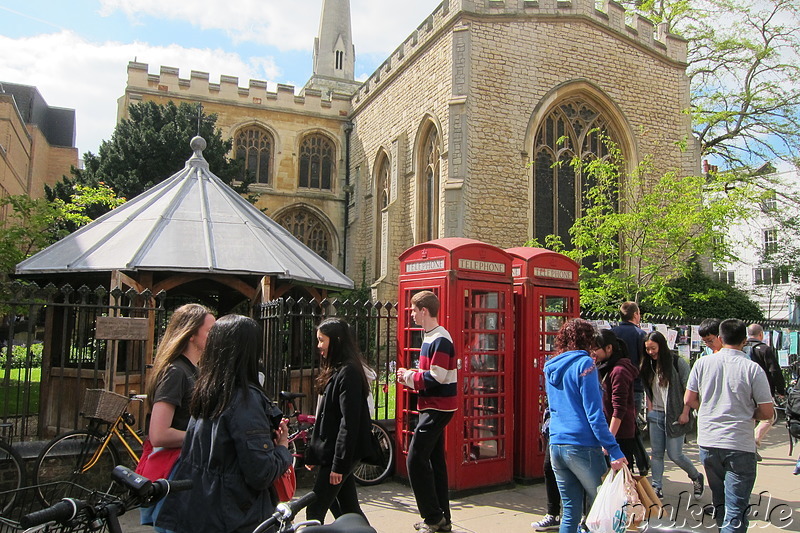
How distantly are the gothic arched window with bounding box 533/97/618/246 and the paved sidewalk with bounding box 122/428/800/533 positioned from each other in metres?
12.6

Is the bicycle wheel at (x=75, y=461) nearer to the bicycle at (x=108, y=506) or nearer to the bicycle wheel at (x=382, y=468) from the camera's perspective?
the bicycle wheel at (x=382, y=468)

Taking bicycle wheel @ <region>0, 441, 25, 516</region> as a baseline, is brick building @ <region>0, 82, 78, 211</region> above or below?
above

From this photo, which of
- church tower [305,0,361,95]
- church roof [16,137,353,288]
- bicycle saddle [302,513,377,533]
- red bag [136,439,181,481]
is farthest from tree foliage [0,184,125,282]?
church tower [305,0,361,95]

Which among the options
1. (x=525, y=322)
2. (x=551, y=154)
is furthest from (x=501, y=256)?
(x=551, y=154)

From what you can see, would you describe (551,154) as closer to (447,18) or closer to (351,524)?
(447,18)

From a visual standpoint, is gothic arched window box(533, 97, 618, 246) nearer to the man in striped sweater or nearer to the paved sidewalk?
the paved sidewalk

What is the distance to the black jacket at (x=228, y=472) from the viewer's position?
8.88 feet

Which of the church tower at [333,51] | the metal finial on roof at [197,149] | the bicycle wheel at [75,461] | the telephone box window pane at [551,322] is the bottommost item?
the bicycle wheel at [75,461]

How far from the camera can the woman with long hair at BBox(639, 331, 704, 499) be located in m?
6.12

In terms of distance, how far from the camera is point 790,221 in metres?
22.8

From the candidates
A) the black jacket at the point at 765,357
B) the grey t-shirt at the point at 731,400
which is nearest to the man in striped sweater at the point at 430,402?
the grey t-shirt at the point at 731,400

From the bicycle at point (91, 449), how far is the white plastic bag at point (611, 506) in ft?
12.6

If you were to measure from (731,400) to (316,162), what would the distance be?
1024 inches

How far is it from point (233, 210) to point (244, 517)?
7114mm
